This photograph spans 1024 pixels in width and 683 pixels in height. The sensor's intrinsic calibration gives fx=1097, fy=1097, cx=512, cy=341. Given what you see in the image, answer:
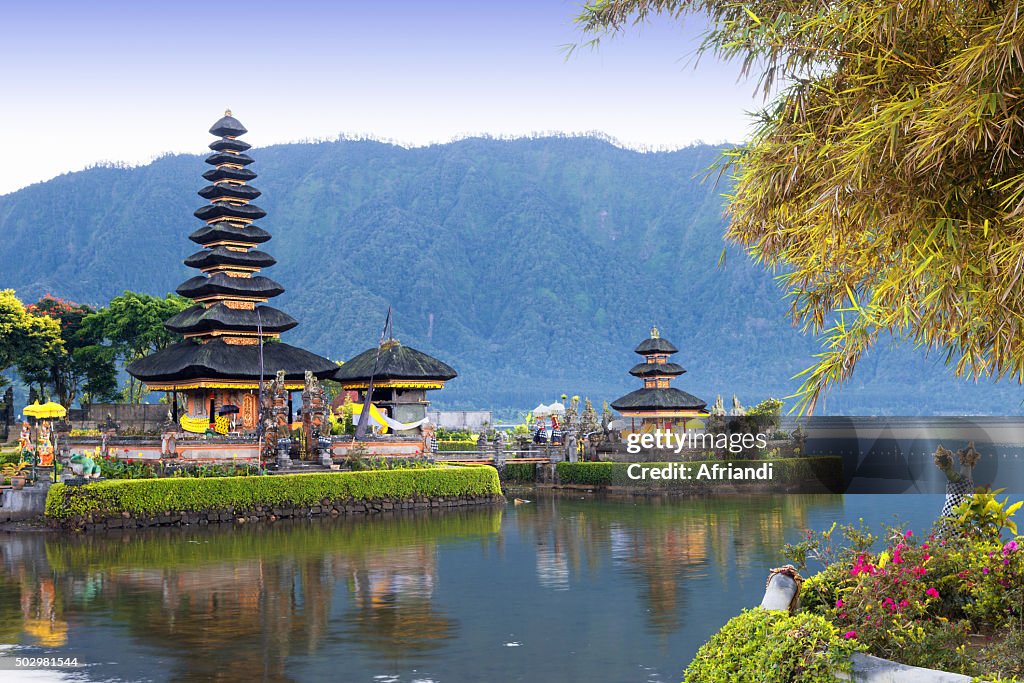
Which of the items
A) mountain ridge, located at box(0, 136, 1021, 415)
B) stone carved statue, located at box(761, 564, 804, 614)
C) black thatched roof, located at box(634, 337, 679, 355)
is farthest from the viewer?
mountain ridge, located at box(0, 136, 1021, 415)

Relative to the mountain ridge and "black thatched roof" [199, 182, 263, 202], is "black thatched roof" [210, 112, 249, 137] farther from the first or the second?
the mountain ridge

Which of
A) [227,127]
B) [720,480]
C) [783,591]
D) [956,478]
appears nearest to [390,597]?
[956,478]

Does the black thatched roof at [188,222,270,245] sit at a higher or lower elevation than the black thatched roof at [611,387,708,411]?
higher

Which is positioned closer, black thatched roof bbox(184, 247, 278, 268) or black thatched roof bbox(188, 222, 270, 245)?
black thatched roof bbox(184, 247, 278, 268)

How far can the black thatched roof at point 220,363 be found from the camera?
4350 centimetres

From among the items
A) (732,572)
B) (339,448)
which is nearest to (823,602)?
(732,572)

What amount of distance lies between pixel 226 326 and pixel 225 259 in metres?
3.58

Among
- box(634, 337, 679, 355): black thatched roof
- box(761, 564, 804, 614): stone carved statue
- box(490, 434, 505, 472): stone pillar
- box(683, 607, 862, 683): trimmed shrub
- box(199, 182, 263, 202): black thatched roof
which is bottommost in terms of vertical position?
box(683, 607, 862, 683): trimmed shrub

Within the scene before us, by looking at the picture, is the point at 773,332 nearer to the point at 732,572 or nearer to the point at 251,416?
the point at 251,416

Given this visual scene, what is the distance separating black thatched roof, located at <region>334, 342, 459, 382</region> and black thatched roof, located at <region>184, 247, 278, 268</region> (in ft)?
19.6

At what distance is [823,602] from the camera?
378 inches

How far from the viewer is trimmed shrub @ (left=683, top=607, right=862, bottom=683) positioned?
8.02 meters

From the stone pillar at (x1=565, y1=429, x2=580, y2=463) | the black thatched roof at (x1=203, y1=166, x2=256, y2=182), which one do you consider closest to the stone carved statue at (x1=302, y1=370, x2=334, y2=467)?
the stone pillar at (x1=565, y1=429, x2=580, y2=463)

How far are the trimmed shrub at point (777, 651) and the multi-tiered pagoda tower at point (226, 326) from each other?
36.1 metres
